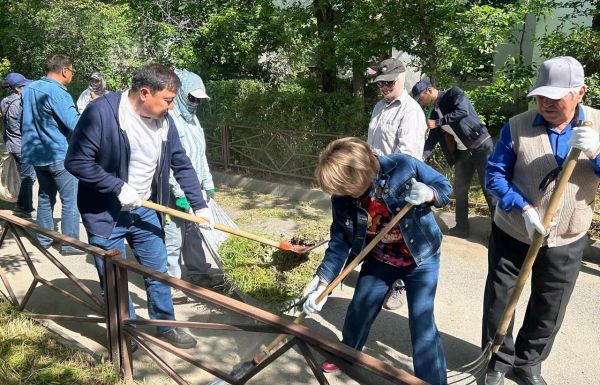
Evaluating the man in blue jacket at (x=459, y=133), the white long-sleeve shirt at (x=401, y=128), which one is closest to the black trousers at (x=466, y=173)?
the man in blue jacket at (x=459, y=133)

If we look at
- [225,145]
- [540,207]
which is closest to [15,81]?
[225,145]

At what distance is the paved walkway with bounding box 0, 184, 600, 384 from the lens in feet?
10.4

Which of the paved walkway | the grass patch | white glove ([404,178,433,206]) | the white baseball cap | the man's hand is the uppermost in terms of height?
the white baseball cap

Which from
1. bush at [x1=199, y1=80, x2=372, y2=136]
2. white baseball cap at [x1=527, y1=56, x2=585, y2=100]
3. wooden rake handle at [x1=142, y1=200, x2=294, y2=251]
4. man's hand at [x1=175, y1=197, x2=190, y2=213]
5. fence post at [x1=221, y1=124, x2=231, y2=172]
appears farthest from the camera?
fence post at [x1=221, y1=124, x2=231, y2=172]

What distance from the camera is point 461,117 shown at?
4.72m

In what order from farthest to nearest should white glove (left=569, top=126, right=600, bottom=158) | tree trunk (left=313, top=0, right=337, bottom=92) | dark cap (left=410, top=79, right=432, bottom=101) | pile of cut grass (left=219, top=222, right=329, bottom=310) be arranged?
tree trunk (left=313, top=0, right=337, bottom=92) → dark cap (left=410, top=79, right=432, bottom=101) → pile of cut grass (left=219, top=222, right=329, bottom=310) → white glove (left=569, top=126, right=600, bottom=158)

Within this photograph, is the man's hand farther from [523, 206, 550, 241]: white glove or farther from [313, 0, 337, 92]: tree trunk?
[313, 0, 337, 92]: tree trunk

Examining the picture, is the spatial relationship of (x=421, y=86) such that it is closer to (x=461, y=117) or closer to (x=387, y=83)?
(x=461, y=117)

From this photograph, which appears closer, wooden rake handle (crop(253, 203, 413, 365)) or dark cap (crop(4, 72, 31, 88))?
wooden rake handle (crop(253, 203, 413, 365))

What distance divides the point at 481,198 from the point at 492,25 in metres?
2.02

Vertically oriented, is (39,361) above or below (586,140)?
below

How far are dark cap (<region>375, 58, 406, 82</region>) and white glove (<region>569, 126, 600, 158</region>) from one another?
168 centimetres

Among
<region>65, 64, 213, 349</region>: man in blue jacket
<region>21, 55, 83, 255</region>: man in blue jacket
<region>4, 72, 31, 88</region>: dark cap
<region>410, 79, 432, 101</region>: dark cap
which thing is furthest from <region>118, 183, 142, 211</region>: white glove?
<region>4, 72, 31, 88</region>: dark cap

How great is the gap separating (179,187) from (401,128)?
171 cm
